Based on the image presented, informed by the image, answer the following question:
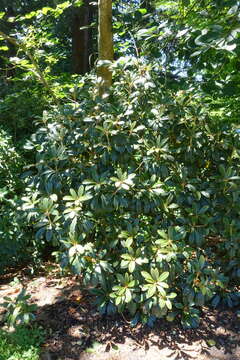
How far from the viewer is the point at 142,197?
264 cm

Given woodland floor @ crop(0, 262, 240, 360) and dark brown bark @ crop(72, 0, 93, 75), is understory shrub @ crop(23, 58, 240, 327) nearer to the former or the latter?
woodland floor @ crop(0, 262, 240, 360)

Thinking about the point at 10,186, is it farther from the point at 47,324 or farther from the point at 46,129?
the point at 47,324

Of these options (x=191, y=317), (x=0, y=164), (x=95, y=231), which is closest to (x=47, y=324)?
(x=95, y=231)

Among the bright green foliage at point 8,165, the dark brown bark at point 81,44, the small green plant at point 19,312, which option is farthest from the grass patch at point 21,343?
the dark brown bark at point 81,44

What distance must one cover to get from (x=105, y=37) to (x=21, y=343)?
2534 millimetres

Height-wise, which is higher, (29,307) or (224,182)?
(224,182)

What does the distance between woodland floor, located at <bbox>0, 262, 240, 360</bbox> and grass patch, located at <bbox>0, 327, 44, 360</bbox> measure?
7 cm

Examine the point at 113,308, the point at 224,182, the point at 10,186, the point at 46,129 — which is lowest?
the point at 113,308

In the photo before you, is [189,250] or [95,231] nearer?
[189,250]

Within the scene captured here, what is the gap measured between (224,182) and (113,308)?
46.4 inches

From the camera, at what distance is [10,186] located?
150 inches

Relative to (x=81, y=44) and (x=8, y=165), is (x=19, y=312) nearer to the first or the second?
(x=8, y=165)

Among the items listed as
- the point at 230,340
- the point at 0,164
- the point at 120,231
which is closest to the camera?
the point at 230,340

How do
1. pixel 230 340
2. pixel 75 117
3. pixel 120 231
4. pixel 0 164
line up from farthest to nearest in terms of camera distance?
pixel 0 164 < pixel 75 117 < pixel 120 231 < pixel 230 340
